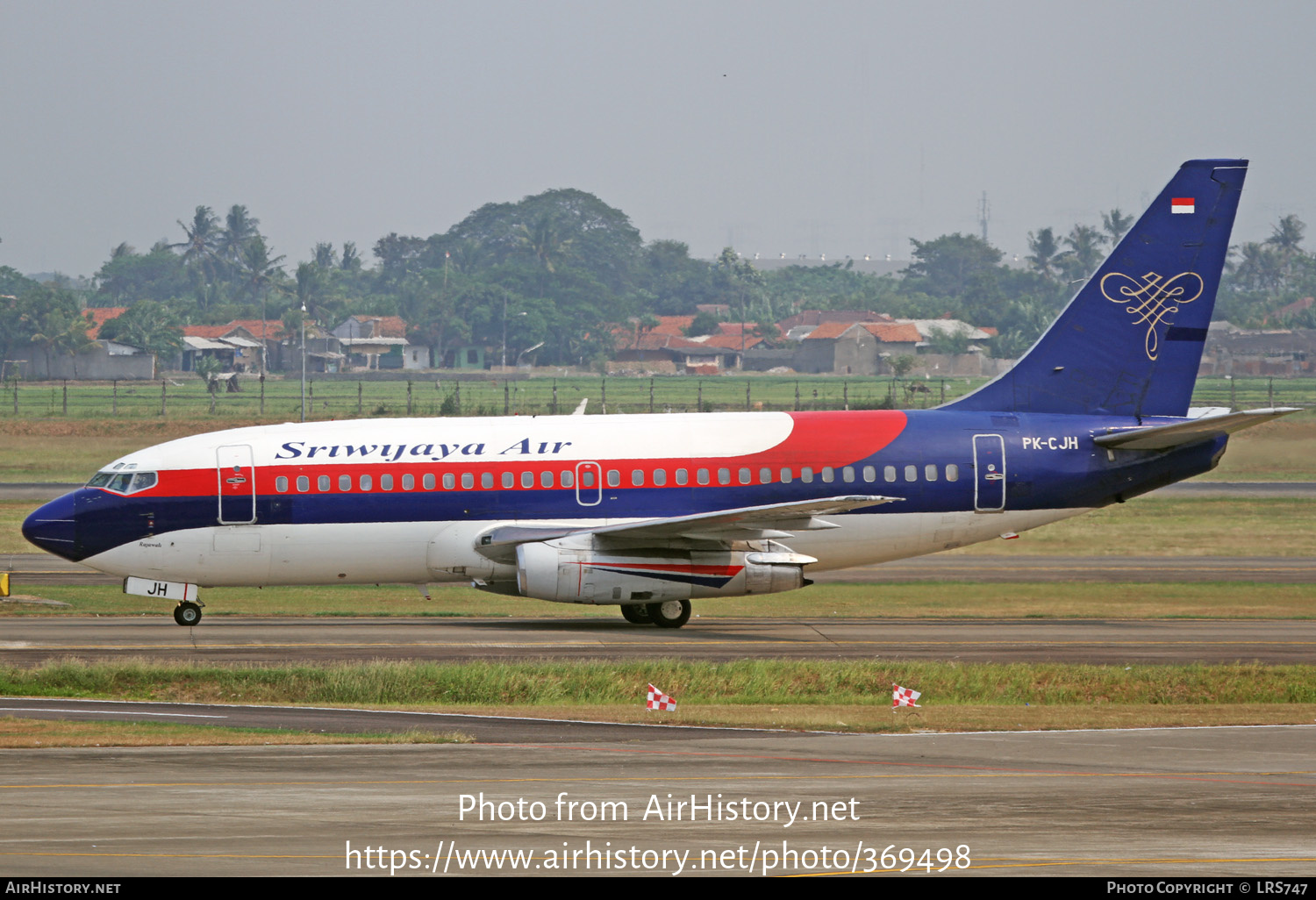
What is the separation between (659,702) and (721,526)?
9539mm

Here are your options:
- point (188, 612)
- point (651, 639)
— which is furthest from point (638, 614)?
point (188, 612)

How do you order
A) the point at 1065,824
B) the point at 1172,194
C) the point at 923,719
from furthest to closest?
1. the point at 1172,194
2. the point at 923,719
3. the point at 1065,824

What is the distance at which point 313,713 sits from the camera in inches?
930

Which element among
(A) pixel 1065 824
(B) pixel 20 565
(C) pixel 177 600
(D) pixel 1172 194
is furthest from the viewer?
(B) pixel 20 565

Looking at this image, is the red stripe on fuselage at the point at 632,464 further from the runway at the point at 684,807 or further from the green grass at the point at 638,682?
the runway at the point at 684,807

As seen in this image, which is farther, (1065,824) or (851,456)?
(851,456)

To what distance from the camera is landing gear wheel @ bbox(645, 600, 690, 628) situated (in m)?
34.8

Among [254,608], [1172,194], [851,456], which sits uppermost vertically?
→ [1172,194]

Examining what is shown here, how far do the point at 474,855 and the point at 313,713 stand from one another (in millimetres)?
10358

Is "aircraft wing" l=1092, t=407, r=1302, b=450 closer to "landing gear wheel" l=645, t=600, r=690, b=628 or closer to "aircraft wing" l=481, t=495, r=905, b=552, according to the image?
"aircraft wing" l=481, t=495, r=905, b=552

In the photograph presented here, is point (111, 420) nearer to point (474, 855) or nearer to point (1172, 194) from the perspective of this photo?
point (1172, 194)

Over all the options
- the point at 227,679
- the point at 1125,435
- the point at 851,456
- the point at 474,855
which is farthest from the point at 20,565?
the point at 474,855

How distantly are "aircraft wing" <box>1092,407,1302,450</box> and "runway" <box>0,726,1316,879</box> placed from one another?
47.8 feet

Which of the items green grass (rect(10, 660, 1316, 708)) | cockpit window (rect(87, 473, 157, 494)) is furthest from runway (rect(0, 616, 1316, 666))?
cockpit window (rect(87, 473, 157, 494))
